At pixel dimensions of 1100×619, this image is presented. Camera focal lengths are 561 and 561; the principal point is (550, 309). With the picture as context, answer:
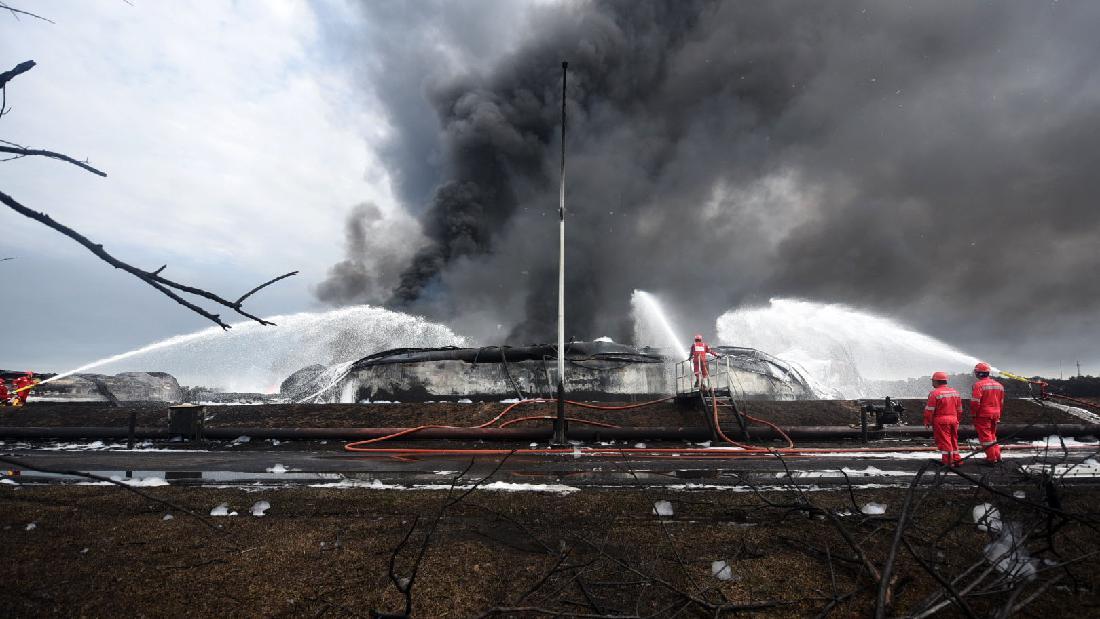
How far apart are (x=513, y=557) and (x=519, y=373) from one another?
14.2 meters

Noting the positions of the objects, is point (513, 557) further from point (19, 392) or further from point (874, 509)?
point (19, 392)

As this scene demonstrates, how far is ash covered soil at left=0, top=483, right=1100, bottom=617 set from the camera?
305 cm

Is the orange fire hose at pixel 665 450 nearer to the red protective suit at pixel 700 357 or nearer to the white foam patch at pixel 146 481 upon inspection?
the red protective suit at pixel 700 357

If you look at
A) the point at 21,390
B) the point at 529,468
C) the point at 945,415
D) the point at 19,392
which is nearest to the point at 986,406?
the point at 945,415

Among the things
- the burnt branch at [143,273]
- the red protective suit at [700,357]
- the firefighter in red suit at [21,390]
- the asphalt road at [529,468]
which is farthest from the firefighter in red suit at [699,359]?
the firefighter in red suit at [21,390]

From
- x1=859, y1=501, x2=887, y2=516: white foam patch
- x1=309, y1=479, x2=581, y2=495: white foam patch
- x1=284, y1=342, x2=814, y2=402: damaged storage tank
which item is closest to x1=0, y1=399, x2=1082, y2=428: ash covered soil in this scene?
x1=284, y1=342, x2=814, y2=402: damaged storage tank

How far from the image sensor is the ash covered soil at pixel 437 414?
503 inches

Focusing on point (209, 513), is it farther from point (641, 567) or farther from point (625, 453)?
point (625, 453)

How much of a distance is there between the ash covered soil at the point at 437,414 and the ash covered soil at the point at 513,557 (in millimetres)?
7173

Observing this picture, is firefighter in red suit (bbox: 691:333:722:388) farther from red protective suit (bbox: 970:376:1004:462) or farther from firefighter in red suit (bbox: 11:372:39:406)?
firefighter in red suit (bbox: 11:372:39:406)

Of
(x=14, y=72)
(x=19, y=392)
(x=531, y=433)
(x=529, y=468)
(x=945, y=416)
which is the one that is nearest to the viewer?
(x=14, y=72)

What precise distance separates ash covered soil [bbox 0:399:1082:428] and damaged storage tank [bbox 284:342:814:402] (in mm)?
3970

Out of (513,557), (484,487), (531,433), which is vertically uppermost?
(531,433)

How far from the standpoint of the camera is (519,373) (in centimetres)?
1797
